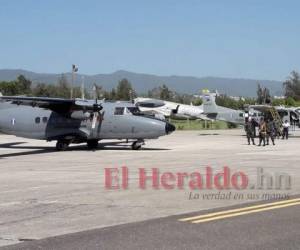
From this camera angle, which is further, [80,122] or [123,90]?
[123,90]

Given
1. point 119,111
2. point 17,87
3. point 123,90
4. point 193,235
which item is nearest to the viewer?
point 193,235

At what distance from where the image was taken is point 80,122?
1149 inches

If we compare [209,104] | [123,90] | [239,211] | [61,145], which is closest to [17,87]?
[123,90]

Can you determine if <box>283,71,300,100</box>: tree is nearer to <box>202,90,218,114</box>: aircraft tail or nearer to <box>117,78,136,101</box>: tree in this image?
<box>117,78,136,101</box>: tree

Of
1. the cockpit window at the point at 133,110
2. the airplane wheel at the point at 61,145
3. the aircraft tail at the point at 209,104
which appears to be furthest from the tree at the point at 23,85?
the cockpit window at the point at 133,110

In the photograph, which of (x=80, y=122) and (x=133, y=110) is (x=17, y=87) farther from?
(x=133, y=110)

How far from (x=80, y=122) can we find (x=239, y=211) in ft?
63.5

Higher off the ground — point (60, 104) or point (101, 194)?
point (60, 104)

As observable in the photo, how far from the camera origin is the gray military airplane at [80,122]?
28.3 m

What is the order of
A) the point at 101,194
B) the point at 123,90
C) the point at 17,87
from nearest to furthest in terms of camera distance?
the point at 101,194
the point at 17,87
the point at 123,90

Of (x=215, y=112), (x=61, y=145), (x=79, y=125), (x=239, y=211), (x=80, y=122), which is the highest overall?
(x=80, y=122)

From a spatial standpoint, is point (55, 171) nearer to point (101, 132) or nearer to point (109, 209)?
point (109, 209)

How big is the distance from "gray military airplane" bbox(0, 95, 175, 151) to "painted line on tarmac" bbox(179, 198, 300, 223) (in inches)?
660

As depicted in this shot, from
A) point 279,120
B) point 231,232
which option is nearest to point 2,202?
point 231,232
